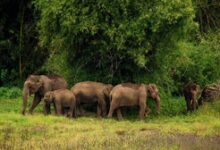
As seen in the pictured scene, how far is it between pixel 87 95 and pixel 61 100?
897 mm

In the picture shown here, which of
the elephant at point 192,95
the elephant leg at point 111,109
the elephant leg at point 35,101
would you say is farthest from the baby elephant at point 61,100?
the elephant at point 192,95

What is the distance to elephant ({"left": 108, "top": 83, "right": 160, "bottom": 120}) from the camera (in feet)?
57.9

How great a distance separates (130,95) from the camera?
58.3 feet

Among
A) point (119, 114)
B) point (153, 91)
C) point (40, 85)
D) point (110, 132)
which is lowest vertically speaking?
point (110, 132)

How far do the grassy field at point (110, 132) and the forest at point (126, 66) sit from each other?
20 mm

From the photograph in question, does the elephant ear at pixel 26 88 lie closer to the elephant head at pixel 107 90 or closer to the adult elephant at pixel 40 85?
the adult elephant at pixel 40 85

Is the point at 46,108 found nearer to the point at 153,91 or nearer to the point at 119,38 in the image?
the point at 119,38

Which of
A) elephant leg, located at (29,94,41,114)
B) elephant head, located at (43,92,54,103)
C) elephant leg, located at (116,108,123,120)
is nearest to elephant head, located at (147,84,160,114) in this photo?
elephant leg, located at (116,108,123,120)

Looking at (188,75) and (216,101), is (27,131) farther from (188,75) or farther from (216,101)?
(188,75)

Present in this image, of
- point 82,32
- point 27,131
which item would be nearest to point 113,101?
point 82,32

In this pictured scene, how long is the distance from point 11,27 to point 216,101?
8481 millimetres

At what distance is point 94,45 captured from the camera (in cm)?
1834

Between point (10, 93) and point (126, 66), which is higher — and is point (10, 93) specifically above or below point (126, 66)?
below

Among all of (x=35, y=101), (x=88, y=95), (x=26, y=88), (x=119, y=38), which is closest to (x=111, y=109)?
(x=88, y=95)
